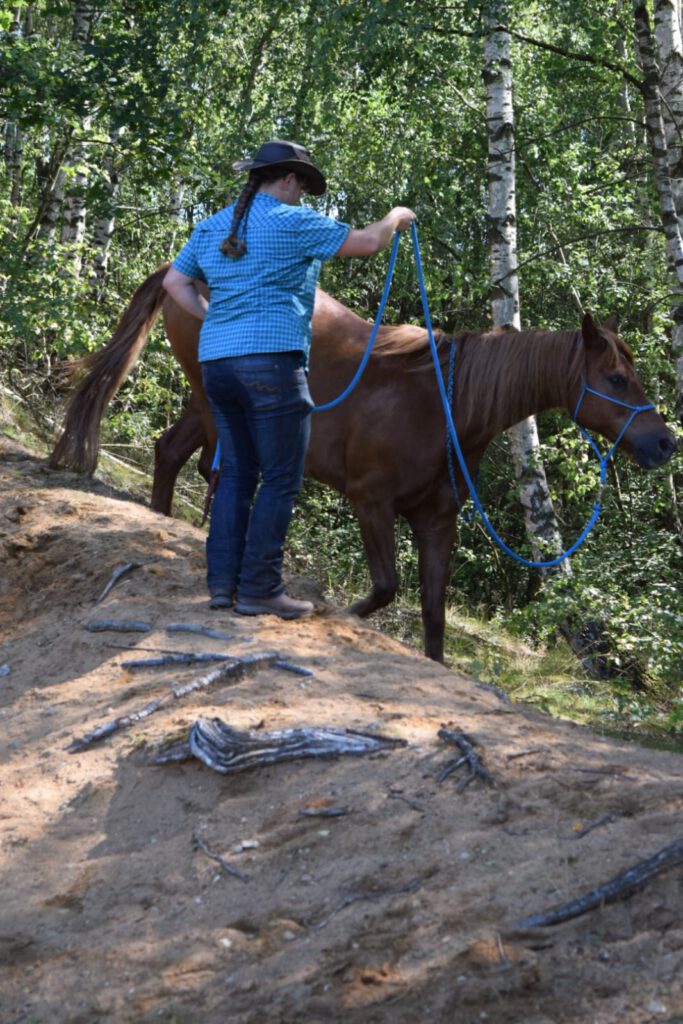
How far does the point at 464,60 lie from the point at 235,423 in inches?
370

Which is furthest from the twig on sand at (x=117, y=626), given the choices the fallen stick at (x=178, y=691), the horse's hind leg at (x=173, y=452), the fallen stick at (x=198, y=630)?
the horse's hind leg at (x=173, y=452)

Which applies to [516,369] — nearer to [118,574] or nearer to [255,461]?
[255,461]

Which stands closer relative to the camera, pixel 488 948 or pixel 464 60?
pixel 488 948

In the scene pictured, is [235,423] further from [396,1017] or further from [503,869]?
[396,1017]

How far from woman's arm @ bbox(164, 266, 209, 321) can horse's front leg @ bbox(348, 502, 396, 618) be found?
6.30 feet

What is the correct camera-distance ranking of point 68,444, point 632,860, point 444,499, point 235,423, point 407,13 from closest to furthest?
1. point 632,860
2. point 235,423
3. point 444,499
4. point 68,444
5. point 407,13

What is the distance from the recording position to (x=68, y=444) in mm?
8633

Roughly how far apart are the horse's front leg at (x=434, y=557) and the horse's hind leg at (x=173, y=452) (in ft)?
6.93

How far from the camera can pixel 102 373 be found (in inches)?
336

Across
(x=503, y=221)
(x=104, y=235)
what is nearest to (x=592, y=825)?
(x=503, y=221)

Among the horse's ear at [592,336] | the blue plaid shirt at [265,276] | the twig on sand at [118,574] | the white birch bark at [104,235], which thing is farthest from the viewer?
the white birch bark at [104,235]

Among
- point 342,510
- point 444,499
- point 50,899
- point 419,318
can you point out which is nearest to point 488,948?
point 50,899

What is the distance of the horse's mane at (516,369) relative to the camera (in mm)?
7145

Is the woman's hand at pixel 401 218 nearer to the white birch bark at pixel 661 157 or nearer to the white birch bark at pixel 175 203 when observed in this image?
the white birch bark at pixel 661 157
